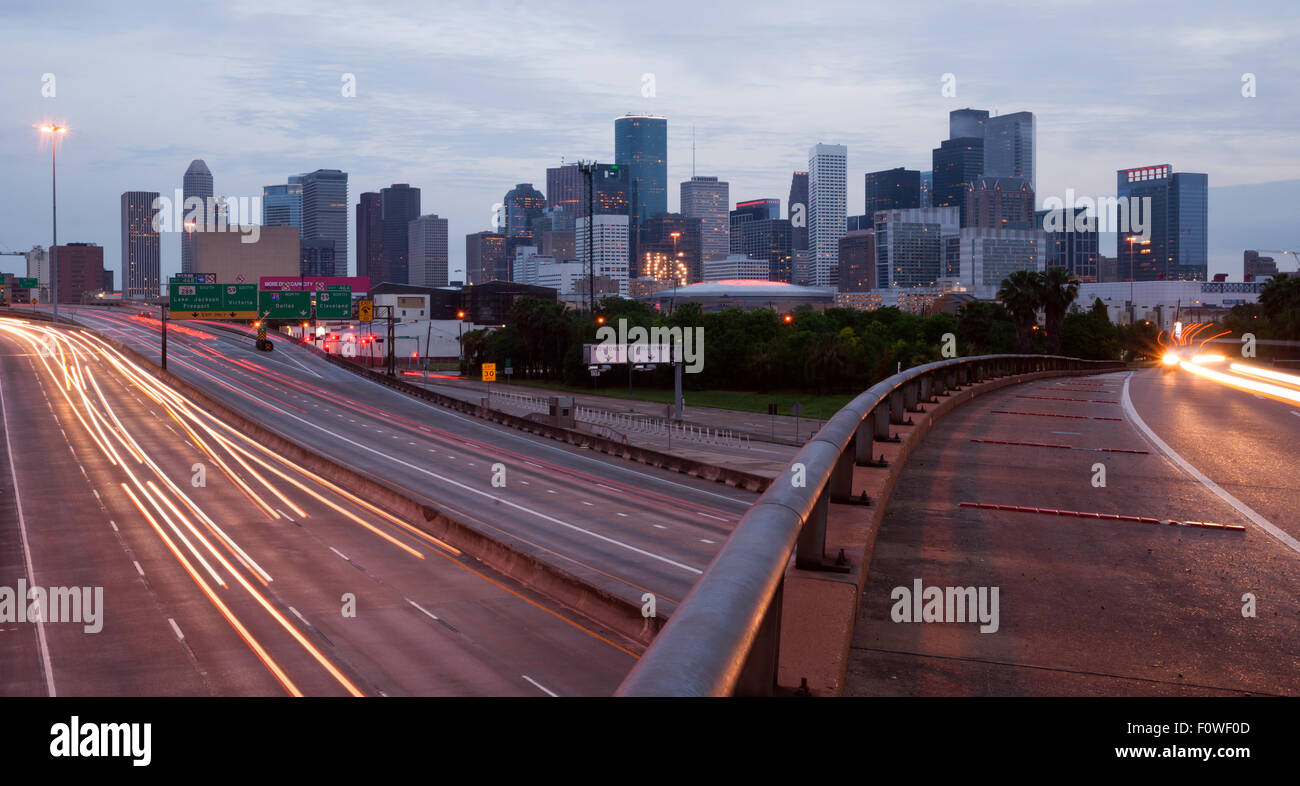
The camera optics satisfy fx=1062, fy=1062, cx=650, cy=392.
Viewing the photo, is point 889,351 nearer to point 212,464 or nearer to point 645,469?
point 645,469

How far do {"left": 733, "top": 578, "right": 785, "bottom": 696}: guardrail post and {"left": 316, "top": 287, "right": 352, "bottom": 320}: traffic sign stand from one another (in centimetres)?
9465

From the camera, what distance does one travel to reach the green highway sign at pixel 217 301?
8656 cm

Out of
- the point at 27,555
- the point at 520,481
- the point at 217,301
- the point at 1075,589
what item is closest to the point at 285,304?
the point at 217,301

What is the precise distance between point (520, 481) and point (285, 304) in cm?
5311

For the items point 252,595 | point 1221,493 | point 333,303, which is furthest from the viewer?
point 333,303

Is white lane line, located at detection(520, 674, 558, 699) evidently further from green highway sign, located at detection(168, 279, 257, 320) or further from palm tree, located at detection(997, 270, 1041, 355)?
palm tree, located at detection(997, 270, 1041, 355)

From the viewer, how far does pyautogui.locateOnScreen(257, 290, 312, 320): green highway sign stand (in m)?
88.9

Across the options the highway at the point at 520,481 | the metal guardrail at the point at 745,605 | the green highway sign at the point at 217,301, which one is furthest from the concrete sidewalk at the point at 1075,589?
the green highway sign at the point at 217,301

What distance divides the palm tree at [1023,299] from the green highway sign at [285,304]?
5893 centimetres

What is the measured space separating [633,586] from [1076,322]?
11217 centimetres

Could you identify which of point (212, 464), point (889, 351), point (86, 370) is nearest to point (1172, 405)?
point (212, 464)

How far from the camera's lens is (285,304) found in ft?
298

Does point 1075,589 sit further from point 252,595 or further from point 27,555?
point 27,555
